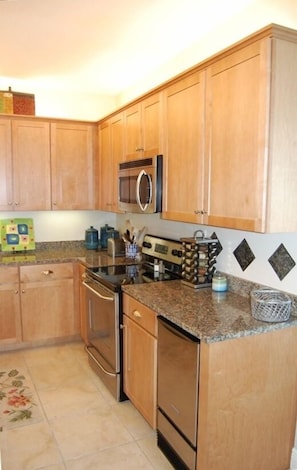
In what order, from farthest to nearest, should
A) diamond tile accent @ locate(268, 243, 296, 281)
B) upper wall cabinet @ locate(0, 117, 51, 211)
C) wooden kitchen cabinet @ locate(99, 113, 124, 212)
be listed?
upper wall cabinet @ locate(0, 117, 51, 211) < wooden kitchen cabinet @ locate(99, 113, 124, 212) < diamond tile accent @ locate(268, 243, 296, 281)

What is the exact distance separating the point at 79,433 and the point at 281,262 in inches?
64.3

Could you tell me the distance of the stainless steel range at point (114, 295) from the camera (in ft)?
8.44

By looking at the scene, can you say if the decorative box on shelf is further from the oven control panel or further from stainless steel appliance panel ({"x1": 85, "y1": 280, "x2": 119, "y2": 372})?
stainless steel appliance panel ({"x1": 85, "y1": 280, "x2": 119, "y2": 372})

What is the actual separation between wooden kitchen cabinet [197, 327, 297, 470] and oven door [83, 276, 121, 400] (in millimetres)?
963

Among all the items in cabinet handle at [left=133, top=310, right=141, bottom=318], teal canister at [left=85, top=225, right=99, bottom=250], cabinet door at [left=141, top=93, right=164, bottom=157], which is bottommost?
cabinet handle at [left=133, top=310, right=141, bottom=318]

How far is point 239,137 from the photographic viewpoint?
6.09 feet

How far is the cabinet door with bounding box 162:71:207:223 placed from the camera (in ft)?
7.09

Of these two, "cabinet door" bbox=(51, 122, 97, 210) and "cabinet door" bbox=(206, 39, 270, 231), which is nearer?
"cabinet door" bbox=(206, 39, 270, 231)

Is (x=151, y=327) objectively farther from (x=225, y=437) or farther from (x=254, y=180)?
(x=254, y=180)

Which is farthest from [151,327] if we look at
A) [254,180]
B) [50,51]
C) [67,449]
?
[50,51]

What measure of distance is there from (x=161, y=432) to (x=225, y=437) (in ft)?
1.64

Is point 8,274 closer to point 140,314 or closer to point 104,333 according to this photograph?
point 104,333

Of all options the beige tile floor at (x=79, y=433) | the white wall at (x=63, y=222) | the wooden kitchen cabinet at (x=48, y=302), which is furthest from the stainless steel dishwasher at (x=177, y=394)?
the white wall at (x=63, y=222)

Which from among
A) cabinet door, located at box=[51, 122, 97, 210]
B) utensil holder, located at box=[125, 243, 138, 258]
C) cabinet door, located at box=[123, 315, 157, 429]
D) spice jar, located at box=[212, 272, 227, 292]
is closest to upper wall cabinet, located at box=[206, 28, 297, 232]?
spice jar, located at box=[212, 272, 227, 292]
